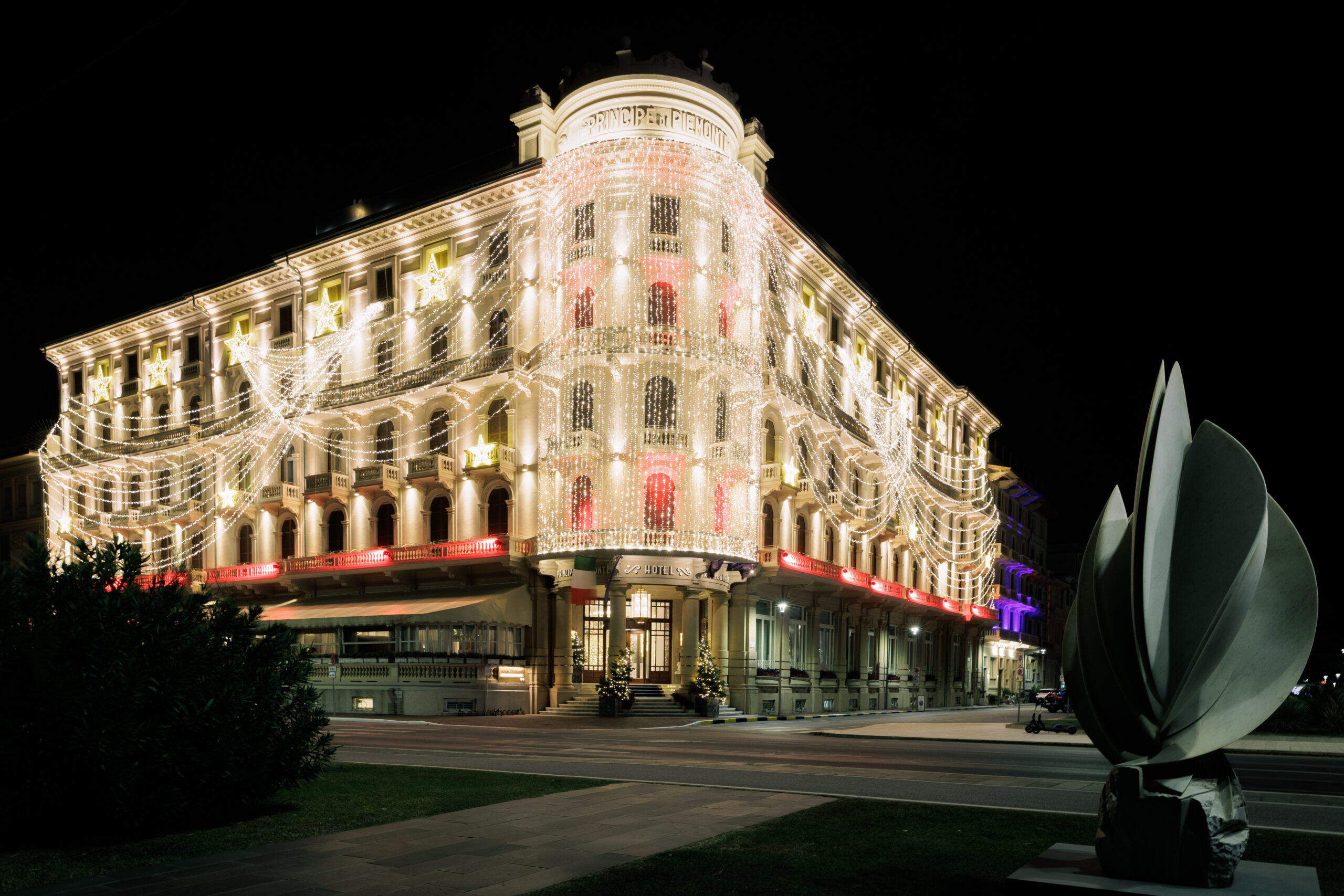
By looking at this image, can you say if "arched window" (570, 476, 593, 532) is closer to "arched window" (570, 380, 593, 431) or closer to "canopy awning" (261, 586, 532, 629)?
"arched window" (570, 380, 593, 431)

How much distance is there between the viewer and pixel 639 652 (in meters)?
36.8

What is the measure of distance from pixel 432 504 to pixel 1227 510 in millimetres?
35337

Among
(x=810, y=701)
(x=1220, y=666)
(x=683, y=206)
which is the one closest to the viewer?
(x=1220, y=666)

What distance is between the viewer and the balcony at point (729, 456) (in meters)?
35.4

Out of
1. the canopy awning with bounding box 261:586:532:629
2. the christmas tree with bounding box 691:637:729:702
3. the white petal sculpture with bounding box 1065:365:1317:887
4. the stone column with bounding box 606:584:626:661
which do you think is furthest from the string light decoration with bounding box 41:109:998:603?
the white petal sculpture with bounding box 1065:365:1317:887

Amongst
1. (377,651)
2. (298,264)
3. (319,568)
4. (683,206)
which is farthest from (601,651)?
(298,264)

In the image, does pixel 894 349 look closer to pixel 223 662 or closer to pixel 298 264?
pixel 298 264

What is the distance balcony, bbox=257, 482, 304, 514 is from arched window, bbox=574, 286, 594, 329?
1457 centimetres

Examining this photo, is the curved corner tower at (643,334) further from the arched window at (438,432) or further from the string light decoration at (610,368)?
the arched window at (438,432)

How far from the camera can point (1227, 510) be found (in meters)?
6.49

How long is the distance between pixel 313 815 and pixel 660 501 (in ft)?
84.3

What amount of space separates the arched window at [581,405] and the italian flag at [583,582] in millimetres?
4774

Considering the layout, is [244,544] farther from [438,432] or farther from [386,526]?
[438,432]

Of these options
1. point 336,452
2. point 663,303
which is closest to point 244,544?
point 336,452
